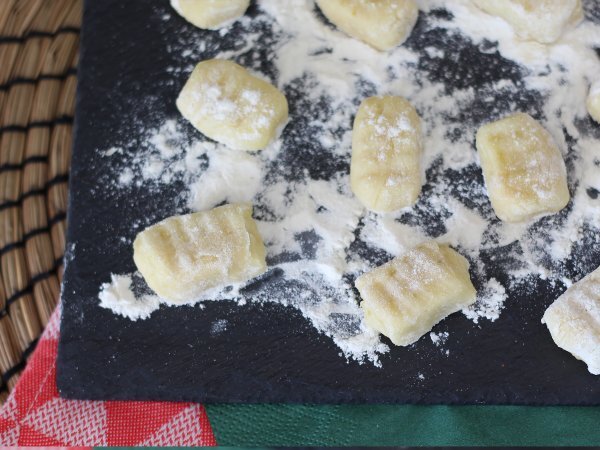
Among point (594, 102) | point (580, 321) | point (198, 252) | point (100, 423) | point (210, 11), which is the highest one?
point (594, 102)

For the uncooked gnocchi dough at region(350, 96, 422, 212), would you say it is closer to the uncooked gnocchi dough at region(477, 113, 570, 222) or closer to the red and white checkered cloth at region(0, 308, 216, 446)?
the uncooked gnocchi dough at region(477, 113, 570, 222)

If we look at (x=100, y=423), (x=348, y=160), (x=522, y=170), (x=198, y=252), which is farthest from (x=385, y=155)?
(x=100, y=423)

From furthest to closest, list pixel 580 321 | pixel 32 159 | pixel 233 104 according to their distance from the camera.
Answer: pixel 32 159, pixel 233 104, pixel 580 321

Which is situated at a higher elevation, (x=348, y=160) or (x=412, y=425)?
(x=348, y=160)

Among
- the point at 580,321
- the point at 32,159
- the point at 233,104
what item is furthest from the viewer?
the point at 32,159

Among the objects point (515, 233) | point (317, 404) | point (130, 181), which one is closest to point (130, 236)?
point (130, 181)

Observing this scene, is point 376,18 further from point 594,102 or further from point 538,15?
point 594,102
